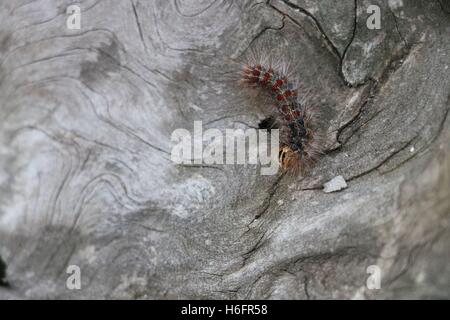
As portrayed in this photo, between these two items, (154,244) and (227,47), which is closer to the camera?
(154,244)

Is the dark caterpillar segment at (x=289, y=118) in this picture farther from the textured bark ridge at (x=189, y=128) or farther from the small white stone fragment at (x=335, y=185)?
the small white stone fragment at (x=335, y=185)

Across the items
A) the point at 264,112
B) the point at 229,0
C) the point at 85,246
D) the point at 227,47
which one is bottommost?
the point at 85,246

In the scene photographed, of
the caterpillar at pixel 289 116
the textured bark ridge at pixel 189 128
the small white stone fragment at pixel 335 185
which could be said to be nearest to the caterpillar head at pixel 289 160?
the caterpillar at pixel 289 116

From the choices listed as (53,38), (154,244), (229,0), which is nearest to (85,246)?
(154,244)

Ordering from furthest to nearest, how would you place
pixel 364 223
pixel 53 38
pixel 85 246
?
pixel 53 38
pixel 85 246
pixel 364 223

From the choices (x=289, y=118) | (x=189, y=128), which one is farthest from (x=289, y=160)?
(x=189, y=128)

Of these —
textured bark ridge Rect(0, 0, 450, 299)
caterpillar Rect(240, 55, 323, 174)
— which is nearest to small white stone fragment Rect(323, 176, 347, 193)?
textured bark ridge Rect(0, 0, 450, 299)

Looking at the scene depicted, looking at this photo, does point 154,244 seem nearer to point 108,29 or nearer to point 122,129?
point 122,129

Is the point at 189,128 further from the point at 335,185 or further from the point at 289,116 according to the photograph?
the point at 335,185
